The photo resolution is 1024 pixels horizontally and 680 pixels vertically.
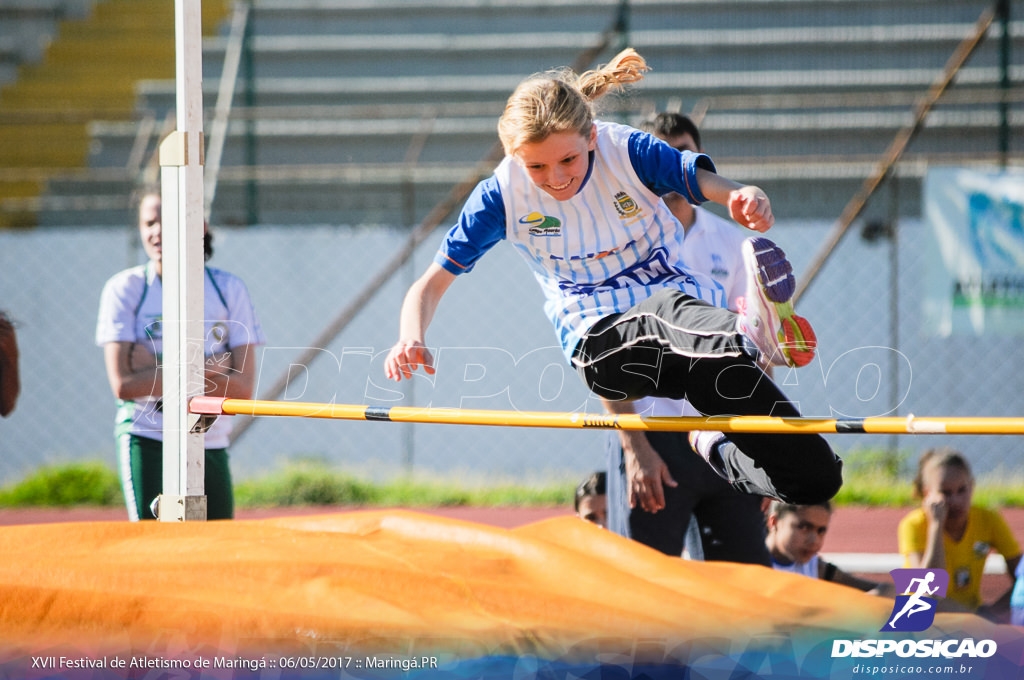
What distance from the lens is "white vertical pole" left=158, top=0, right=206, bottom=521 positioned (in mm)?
2951

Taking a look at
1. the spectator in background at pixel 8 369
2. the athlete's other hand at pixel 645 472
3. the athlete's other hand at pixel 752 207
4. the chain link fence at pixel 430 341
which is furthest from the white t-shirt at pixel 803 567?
the chain link fence at pixel 430 341

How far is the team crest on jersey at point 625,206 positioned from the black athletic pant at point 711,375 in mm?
220

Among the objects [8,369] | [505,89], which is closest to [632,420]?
[8,369]

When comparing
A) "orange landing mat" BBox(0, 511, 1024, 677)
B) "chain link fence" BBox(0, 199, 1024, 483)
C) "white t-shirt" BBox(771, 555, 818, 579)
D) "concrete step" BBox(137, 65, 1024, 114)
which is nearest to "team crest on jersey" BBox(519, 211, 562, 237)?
"orange landing mat" BBox(0, 511, 1024, 677)

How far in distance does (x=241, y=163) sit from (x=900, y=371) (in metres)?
5.22

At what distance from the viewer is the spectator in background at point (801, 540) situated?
10.9 feet

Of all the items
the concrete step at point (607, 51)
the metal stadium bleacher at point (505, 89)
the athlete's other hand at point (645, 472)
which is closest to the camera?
the athlete's other hand at point (645, 472)

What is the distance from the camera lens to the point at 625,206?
2.46 m

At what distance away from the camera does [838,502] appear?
6.29 meters

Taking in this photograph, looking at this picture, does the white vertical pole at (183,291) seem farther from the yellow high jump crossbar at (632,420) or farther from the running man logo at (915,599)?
the running man logo at (915,599)

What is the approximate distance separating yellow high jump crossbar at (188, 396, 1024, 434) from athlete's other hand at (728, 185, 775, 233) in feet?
1.33

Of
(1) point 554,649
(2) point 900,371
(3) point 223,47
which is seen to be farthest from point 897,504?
(3) point 223,47

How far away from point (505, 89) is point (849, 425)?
7.03 metres

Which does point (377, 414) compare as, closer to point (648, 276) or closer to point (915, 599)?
point (648, 276)
